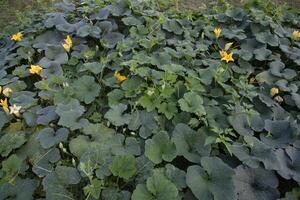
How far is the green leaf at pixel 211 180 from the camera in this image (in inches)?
70.3

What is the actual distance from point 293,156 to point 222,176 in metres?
0.51

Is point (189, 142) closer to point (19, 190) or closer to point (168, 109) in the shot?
point (168, 109)

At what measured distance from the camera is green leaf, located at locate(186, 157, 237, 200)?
5.86 feet

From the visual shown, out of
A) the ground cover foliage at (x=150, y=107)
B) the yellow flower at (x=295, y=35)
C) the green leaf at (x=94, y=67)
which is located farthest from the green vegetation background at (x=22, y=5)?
the green leaf at (x=94, y=67)

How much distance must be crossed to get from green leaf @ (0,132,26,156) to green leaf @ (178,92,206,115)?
1072mm

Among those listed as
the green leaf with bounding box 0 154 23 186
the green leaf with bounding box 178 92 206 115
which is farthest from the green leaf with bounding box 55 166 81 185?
the green leaf with bounding box 178 92 206 115

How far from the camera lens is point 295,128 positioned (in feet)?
6.90

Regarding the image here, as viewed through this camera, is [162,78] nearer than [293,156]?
No

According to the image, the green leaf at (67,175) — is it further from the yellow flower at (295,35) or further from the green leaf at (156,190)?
the yellow flower at (295,35)

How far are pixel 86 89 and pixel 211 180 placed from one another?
1158 mm

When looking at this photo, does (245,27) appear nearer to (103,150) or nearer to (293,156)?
(293,156)

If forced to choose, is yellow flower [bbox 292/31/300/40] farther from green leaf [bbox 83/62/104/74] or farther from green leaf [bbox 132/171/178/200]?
green leaf [bbox 132/171/178/200]

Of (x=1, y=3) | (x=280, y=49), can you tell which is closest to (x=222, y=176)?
(x=280, y=49)

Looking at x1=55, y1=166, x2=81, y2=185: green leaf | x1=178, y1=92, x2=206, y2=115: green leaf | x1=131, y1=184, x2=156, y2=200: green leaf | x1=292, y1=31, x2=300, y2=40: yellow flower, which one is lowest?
x1=55, y1=166, x2=81, y2=185: green leaf
